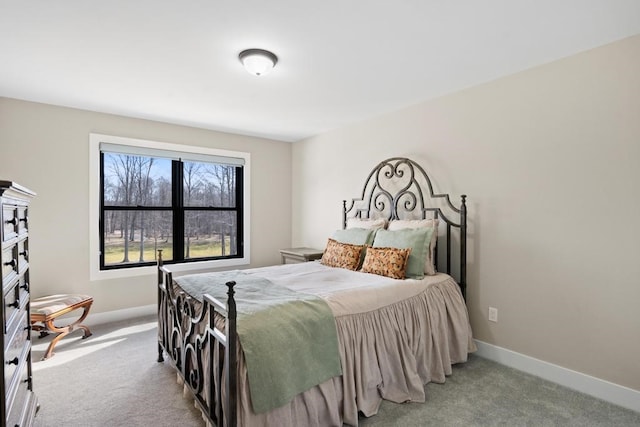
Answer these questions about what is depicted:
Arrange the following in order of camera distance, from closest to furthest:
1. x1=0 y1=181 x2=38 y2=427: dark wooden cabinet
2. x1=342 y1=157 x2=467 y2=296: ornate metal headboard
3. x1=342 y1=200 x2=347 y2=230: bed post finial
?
x1=0 y1=181 x2=38 y2=427: dark wooden cabinet
x1=342 y1=157 x2=467 y2=296: ornate metal headboard
x1=342 y1=200 x2=347 y2=230: bed post finial

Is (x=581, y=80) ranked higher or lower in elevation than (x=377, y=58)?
lower

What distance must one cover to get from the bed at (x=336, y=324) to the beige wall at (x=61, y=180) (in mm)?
1512

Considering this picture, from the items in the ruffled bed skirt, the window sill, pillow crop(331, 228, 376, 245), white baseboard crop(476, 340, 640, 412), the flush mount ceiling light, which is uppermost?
the flush mount ceiling light

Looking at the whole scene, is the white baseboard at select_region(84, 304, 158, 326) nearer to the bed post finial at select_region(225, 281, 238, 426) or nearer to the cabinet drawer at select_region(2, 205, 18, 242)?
the cabinet drawer at select_region(2, 205, 18, 242)

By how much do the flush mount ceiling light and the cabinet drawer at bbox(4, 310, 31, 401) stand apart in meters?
2.01

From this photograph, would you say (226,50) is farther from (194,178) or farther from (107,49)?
(194,178)

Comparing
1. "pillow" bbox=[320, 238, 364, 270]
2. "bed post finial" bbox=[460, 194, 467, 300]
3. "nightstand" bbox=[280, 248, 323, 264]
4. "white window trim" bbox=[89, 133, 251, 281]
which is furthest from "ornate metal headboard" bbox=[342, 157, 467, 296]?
"white window trim" bbox=[89, 133, 251, 281]

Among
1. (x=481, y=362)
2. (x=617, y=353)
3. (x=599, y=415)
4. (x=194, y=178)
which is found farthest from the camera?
(x=194, y=178)

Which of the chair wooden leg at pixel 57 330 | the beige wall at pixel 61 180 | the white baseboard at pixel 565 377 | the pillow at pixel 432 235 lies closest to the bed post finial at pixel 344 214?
the pillow at pixel 432 235

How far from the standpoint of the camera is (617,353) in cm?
219

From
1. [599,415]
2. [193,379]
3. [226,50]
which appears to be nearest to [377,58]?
[226,50]

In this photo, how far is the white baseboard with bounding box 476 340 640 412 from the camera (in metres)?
2.14

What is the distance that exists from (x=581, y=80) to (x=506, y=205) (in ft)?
3.32

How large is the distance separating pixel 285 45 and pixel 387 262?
71.6 inches
